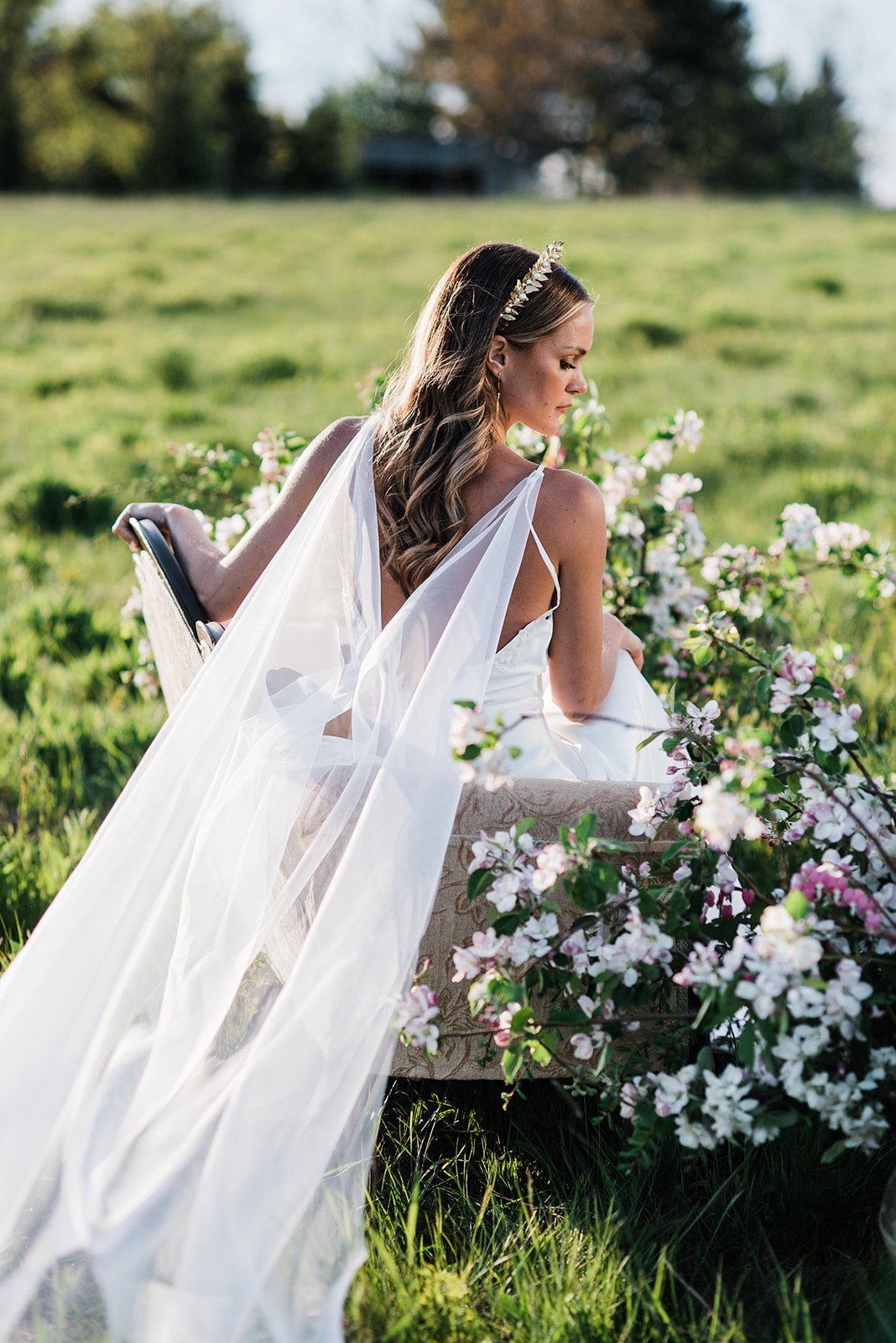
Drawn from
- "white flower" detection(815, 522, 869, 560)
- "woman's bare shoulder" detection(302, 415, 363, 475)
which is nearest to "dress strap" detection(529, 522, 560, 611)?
"woman's bare shoulder" detection(302, 415, 363, 475)

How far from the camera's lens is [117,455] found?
7668 millimetres

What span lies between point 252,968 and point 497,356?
1.40 metres

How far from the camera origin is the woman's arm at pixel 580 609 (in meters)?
2.57

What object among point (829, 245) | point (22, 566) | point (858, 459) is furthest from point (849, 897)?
point (829, 245)

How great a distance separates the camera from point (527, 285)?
2.58 meters

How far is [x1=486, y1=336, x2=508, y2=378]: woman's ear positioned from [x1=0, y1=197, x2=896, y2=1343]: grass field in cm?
138

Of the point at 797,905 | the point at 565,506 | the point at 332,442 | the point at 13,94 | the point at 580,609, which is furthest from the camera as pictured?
the point at 13,94

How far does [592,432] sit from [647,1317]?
8.15 feet

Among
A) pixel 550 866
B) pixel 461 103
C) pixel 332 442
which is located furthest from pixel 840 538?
pixel 461 103

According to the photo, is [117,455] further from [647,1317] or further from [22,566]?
[647,1317]

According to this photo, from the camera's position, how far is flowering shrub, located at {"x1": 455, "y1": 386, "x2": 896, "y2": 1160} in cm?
187

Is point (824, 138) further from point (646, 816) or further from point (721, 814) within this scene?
point (721, 814)

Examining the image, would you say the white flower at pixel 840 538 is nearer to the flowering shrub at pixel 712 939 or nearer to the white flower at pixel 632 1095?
the flowering shrub at pixel 712 939

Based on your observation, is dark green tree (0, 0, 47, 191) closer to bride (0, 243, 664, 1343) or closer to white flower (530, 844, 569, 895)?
bride (0, 243, 664, 1343)
